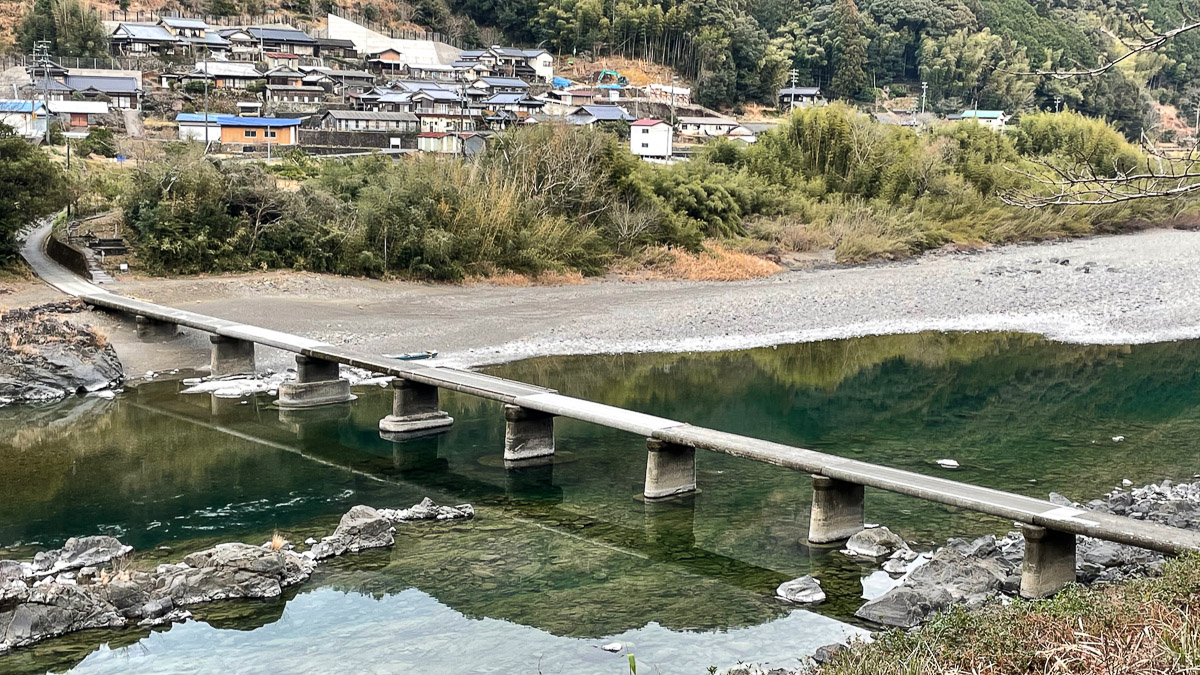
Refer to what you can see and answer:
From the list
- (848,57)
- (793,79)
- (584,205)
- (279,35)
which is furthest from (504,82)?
(584,205)

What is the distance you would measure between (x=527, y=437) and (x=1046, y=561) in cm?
782

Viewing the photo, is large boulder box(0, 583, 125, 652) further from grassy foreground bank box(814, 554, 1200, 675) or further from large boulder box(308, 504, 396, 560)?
grassy foreground bank box(814, 554, 1200, 675)

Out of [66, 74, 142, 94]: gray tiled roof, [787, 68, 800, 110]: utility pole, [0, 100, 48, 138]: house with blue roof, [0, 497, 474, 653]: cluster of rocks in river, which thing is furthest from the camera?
[787, 68, 800, 110]: utility pole

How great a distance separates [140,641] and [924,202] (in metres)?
40.4

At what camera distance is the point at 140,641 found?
10.0 meters

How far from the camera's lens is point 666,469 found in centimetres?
1449

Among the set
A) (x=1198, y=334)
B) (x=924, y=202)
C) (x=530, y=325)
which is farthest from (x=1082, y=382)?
(x=924, y=202)

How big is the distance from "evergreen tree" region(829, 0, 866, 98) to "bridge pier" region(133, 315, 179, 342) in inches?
2934

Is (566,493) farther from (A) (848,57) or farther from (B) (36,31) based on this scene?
(A) (848,57)

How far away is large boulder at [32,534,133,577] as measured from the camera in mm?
11516

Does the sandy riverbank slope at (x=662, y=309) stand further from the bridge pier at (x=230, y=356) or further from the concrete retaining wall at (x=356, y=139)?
the concrete retaining wall at (x=356, y=139)

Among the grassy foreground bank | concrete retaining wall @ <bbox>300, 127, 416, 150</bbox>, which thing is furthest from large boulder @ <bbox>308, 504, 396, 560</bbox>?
concrete retaining wall @ <bbox>300, 127, 416, 150</bbox>

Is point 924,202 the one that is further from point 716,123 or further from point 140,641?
point 140,641

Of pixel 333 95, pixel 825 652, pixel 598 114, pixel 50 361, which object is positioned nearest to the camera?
pixel 825 652
